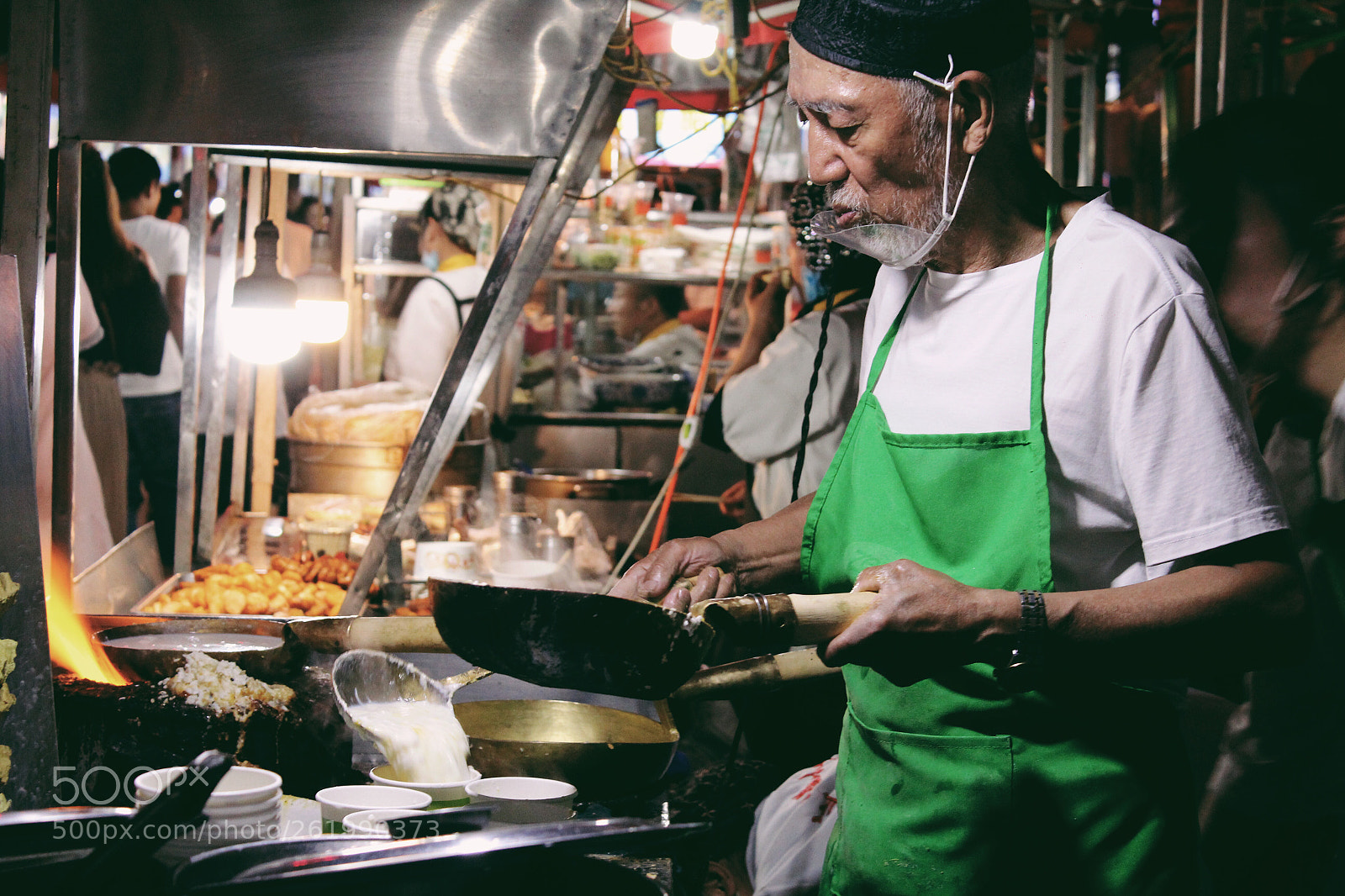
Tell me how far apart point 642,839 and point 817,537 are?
0.79 m

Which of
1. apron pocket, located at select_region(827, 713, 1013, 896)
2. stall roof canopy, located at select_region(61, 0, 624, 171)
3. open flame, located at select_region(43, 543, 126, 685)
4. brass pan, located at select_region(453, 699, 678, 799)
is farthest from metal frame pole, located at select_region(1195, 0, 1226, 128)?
open flame, located at select_region(43, 543, 126, 685)

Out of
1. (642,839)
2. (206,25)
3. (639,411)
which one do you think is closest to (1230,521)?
(642,839)

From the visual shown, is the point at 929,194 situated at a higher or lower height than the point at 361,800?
higher

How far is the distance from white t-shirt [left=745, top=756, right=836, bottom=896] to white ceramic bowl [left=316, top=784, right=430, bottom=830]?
868 millimetres

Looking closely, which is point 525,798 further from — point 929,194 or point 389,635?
point 929,194

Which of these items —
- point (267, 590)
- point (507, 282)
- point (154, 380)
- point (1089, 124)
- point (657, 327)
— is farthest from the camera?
point (657, 327)

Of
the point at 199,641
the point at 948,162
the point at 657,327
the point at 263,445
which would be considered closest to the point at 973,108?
the point at 948,162

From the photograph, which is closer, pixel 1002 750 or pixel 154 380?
pixel 1002 750

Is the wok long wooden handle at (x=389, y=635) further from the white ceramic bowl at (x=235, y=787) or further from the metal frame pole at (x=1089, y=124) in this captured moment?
the metal frame pole at (x=1089, y=124)

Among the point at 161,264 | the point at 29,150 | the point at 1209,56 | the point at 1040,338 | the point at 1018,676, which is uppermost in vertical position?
the point at 1209,56

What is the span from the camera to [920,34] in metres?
1.40

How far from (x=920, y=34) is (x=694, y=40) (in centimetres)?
376

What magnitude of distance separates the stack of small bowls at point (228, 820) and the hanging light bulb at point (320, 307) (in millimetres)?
2345

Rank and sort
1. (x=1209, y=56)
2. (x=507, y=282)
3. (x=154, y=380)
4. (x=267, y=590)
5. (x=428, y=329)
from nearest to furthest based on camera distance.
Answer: (x=507, y=282) < (x=1209, y=56) < (x=267, y=590) < (x=154, y=380) < (x=428, y=329)
